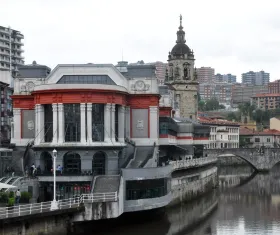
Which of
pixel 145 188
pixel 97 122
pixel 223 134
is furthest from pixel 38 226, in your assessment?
pixel 223 134

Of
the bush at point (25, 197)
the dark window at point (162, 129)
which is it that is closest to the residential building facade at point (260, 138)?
the dark window at point (162, 129)

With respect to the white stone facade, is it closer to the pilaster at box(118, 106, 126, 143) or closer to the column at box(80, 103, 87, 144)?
the pilaster at box(118, 106, 126, 143)

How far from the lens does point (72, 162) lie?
55.7m

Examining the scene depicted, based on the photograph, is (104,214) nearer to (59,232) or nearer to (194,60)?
(59,232)


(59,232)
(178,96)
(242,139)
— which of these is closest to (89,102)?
(59,232)

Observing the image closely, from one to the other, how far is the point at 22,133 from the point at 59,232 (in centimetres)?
2045

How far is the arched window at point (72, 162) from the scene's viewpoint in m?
55.7

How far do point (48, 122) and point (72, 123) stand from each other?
8.44 ft

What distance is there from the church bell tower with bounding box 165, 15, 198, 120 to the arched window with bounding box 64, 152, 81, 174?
232 ft

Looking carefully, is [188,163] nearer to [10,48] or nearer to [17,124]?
[17,124]

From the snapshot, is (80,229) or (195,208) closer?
(80,229)

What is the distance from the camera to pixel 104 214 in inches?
1886

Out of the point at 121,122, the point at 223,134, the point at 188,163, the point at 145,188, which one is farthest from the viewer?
the point at 223,134

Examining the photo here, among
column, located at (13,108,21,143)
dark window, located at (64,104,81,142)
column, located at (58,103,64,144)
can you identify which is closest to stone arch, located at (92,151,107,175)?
dark window, located at (64,104,81,142)
